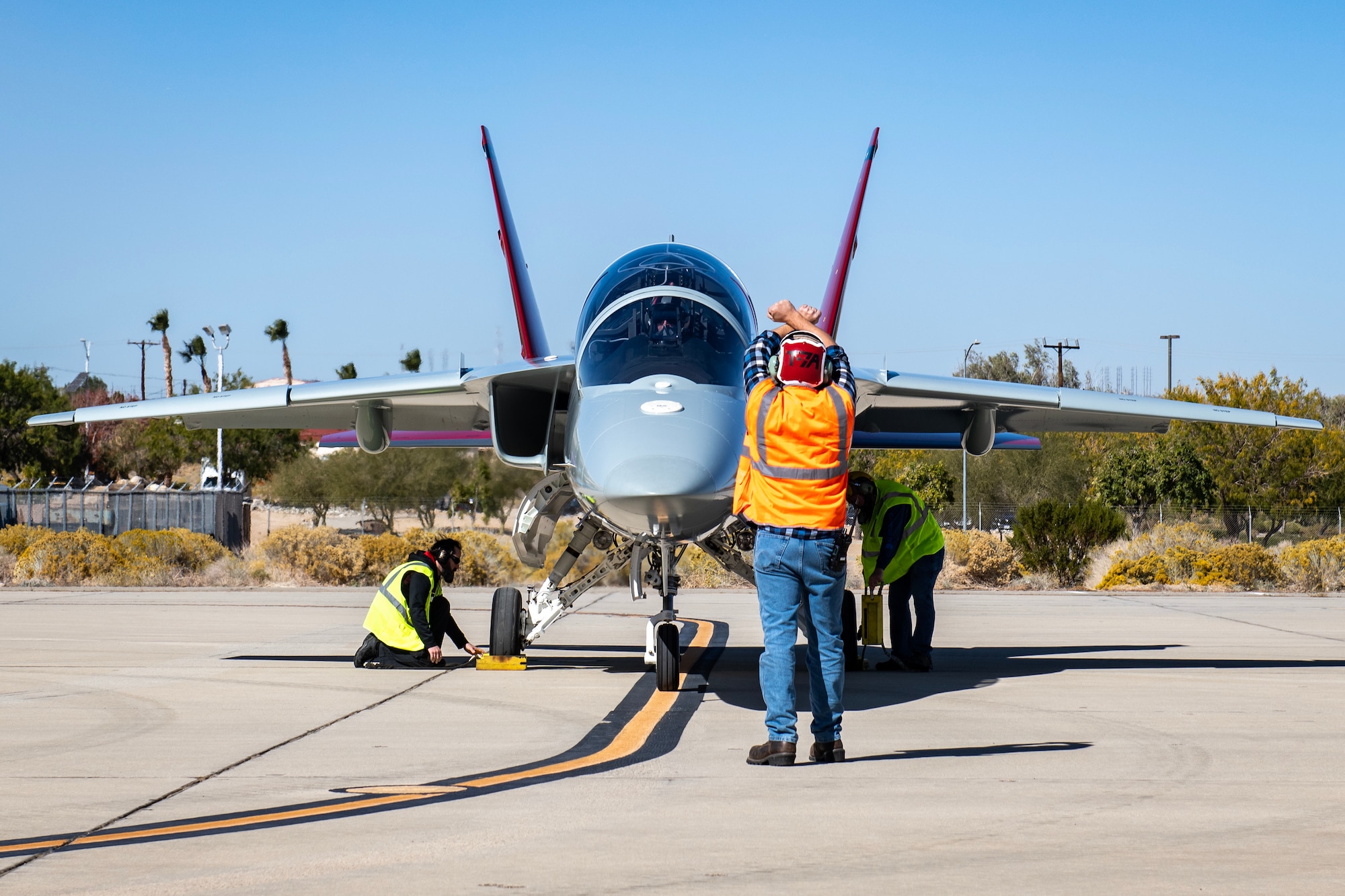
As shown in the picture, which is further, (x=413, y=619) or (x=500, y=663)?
(x=500, y=663)

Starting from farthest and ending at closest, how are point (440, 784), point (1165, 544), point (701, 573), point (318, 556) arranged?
point (1165, 544) → point (318, 556) → point (701, 573) → point (440, 784)

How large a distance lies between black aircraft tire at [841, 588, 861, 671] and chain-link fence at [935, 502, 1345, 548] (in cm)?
2910

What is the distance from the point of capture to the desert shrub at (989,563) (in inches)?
1072

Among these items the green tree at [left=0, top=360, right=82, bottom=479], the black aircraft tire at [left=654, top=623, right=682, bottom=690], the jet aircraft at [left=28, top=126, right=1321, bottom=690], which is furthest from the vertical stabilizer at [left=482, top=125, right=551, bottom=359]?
the green tree at [left=0, top=360, right=82, bottom=479]

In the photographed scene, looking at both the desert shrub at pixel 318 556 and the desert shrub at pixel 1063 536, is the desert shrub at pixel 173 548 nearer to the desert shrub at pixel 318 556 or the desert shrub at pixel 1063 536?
the desert shrub at pixel 318 556

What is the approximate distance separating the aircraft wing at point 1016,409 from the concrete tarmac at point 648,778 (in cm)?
228

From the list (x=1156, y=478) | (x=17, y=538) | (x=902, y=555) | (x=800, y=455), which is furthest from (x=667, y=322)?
(x=1156, y=478)

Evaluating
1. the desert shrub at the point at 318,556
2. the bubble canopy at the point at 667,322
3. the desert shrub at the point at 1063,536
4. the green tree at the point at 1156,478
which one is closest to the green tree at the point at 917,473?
the green tree at the point at 1156,478

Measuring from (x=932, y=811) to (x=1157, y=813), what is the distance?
904 millimetres

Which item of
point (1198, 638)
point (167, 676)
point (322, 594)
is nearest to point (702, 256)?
point (167, 676)

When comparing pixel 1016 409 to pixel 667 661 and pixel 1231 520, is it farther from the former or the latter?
pixel 1231 520

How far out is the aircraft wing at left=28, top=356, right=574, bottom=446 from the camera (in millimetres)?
11570

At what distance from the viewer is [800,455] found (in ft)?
22.0

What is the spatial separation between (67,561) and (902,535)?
2002 centimetres
